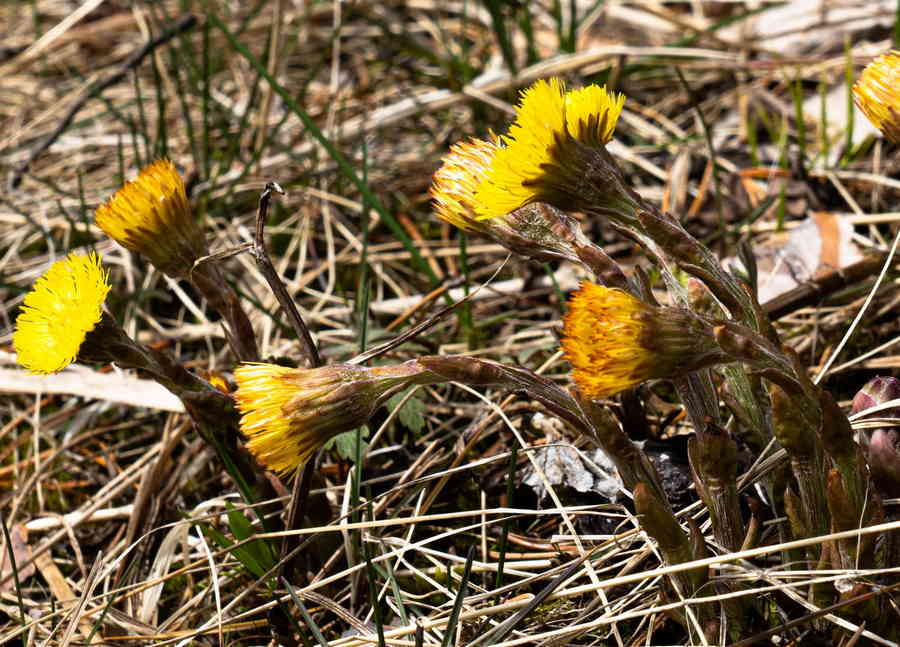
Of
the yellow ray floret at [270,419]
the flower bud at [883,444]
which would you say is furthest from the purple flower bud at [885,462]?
the yellow ray floret at [270,419]

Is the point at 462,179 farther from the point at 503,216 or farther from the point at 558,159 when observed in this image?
the point at 558,159

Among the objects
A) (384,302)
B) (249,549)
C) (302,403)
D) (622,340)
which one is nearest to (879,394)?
(622,340)

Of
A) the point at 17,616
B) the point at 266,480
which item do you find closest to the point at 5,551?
the point at 17,616

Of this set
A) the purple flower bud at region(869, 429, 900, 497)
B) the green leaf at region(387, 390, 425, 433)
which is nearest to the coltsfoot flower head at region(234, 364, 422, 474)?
the green leaf at region(387, 390, 425, 433)

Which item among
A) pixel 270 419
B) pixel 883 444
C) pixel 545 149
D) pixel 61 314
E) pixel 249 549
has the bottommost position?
pixel 249 549

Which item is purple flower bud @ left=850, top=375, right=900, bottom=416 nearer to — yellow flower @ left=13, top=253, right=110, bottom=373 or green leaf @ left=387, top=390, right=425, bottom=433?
green leaf @ left=387, top=390, right=425, bottom=433

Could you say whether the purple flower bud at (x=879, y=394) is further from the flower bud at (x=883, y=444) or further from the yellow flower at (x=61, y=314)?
the yellow flower at (x=61, y=314)

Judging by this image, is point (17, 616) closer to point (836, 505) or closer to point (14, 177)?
point (836, 505)
